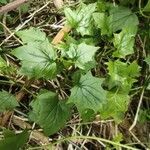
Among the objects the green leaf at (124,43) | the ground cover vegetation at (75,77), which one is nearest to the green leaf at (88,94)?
the ground cover vegetation at (75,77)

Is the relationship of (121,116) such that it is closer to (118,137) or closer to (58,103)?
(118,137)

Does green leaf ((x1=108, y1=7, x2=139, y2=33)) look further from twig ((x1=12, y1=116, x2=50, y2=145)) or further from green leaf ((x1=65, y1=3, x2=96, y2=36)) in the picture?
twig ((x1=12, y1=116, x2=50, y2=145))

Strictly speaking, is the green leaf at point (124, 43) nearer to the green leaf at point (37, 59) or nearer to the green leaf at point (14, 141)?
the green leaf at point (37, 59)

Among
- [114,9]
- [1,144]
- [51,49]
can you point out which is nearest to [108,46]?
[114,9]

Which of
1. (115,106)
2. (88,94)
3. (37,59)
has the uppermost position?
(37,59)

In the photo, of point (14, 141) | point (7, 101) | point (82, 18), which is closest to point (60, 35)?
point (82, 18)

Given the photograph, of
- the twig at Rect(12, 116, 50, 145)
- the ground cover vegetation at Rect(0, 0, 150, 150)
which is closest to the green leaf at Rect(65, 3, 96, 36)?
the ground cover vegetation at Rect(0, 0, 150, 150)

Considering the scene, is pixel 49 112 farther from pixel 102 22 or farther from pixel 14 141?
→ pixel 102 22
